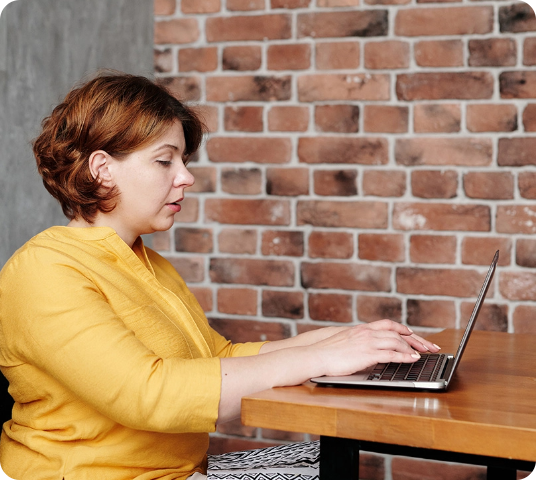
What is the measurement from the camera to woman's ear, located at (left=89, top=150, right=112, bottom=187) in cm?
143

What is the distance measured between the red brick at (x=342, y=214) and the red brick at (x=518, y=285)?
0.40 meters

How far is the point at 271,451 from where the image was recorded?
1601 millimetres

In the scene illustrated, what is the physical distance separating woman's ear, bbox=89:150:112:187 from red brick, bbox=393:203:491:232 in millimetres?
1114

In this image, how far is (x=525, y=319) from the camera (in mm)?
2186

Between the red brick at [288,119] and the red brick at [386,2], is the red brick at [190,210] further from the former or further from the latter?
the red brick at [386,2]

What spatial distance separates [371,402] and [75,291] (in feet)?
1.70

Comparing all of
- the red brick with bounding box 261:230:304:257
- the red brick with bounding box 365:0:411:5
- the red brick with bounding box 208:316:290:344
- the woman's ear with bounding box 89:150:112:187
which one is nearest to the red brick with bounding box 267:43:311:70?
the red brick with bounding box 365:0:411:5

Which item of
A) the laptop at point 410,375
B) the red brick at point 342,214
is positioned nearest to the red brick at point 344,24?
the red brick at point 342,214

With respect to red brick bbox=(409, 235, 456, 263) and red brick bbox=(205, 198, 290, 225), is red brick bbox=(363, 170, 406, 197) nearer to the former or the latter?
red brick bbox=(409, 235, 456, 263)

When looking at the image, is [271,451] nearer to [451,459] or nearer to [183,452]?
[183,452]

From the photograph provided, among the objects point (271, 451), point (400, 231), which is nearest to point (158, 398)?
point (271, 451)

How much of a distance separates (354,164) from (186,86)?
67cm

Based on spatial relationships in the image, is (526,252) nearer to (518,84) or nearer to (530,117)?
(530,117)

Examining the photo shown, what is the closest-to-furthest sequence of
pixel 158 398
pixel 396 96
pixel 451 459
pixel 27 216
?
pixel 451 459 < pixel 158 398 < pixel 27 216 < pixel 396 96
